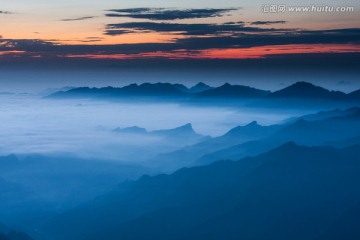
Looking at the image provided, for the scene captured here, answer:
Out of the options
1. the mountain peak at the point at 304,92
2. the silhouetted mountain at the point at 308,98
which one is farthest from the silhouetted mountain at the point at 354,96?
the mountain peak at the point at 304,92

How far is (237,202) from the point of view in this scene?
77562mm

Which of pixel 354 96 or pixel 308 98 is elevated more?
pixel 354 96

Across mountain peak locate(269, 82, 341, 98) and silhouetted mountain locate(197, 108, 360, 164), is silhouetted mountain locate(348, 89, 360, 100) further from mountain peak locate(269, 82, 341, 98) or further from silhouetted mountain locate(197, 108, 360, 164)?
silhouetted mountain locate(197, 108, 360, 164)

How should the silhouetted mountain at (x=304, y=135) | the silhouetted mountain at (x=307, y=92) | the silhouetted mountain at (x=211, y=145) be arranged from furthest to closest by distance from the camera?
the silhouetted mountain at (x=307, y=92) < the silhouetted mountain at (x=211, y=145) < the silhouetted mountain at (x=304, y=135)

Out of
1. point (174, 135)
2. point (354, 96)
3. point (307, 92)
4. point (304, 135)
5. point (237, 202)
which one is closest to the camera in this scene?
point (237, 202)

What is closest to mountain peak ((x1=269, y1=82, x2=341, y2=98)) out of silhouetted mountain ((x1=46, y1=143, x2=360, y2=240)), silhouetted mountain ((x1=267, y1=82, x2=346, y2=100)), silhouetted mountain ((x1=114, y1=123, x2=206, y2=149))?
silhouetted mountain ((x1=267, y1=82, x2=346, y2=100))

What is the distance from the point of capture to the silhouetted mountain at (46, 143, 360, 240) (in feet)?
222

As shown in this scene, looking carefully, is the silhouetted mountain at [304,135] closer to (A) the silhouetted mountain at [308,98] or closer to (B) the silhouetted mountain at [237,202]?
(B) the silhouetted mountain at [237,202]

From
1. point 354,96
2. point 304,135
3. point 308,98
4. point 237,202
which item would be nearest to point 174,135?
point 304,135

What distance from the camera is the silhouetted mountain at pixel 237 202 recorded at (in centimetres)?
6769

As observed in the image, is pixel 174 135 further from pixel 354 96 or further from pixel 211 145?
pixel 354 96

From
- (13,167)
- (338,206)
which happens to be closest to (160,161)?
(13,167)

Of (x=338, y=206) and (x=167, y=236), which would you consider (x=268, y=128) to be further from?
(x=167, y=236)

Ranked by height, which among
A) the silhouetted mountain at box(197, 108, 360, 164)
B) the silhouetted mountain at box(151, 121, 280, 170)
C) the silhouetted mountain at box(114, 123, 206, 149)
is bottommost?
the silhouetted mountain at box(114, 123, 206, 149)
